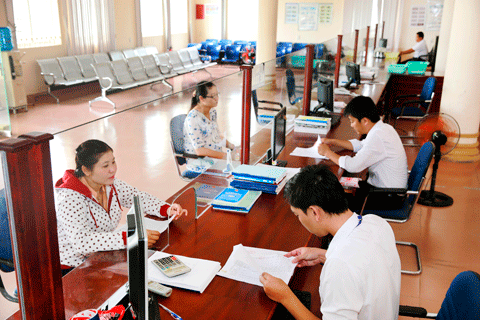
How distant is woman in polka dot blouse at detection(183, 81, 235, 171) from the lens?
3.38m

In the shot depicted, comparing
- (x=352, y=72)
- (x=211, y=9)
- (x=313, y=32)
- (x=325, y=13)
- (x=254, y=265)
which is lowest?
(x=254, y=265)

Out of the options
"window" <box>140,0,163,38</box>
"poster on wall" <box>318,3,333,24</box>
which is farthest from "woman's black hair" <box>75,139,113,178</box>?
"poster on wall" <box>318,3,333,24</box>

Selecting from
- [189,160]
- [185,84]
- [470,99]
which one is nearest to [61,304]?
[189,160]

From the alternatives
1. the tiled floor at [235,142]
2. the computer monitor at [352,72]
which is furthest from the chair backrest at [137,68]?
the computer monitor at [352,72]

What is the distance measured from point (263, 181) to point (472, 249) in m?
2.01

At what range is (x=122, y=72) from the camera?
962cm

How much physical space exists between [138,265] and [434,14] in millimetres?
13715

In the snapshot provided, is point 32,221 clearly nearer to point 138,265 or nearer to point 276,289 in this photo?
point 138,265

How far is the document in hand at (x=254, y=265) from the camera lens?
178 centimetres

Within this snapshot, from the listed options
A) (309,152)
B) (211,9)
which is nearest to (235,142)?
(309,152)

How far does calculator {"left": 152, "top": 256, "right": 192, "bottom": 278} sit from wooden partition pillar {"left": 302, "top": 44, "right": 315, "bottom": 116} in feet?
10.2

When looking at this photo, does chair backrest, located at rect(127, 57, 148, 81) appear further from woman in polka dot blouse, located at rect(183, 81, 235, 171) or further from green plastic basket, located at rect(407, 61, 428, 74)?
woman in polka dot blouse, located at rect(183, 81, 235, 171)

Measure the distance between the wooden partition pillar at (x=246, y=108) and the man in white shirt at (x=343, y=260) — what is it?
4.37 feet

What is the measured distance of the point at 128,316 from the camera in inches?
48.8
